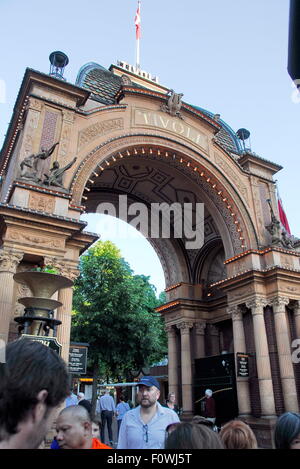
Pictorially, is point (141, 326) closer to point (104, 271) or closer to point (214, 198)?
point (104, 271)

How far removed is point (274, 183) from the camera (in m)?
18.8

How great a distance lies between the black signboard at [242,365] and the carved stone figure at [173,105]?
1069 centimetres

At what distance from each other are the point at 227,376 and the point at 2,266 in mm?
10395

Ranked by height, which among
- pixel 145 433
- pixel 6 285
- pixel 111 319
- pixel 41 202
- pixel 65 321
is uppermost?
pixel 41 202

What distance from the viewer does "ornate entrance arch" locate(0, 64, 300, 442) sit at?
11211 mm

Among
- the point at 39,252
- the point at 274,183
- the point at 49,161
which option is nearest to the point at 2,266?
the point at 39,252

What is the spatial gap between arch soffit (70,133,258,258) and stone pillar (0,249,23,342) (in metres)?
5.64

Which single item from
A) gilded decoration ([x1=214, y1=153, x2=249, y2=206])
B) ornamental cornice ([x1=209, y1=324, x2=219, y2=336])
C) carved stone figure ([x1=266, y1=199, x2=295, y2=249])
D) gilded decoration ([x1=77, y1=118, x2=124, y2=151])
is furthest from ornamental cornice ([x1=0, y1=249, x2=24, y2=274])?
ornamental cornice ([x1=209, y1=324, x2=219, y2=336])

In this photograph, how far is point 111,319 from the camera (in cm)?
2236

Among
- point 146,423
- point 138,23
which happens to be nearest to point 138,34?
point 138,23

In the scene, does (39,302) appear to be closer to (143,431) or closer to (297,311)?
(143,431)

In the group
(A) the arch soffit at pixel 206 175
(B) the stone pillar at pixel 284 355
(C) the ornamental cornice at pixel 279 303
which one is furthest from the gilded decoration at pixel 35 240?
(B) the stone pillar at pixel 284 355

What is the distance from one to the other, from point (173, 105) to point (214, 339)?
12.2 m

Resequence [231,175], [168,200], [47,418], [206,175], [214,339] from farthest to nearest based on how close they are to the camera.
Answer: [214,339] → [168,200] → [231,175] → [206,175] → [47,418]
